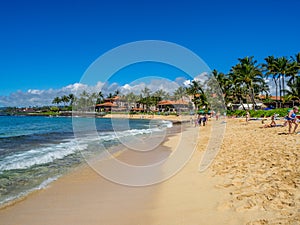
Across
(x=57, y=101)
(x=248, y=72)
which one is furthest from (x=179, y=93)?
(x=57, y=101)

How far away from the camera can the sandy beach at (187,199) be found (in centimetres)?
401

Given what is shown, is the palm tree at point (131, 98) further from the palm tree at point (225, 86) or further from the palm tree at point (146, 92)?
the palm tree at point (225, 86)

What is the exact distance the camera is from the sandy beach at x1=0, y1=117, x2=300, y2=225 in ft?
13.1

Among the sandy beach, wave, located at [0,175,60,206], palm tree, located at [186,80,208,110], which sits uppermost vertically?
palm tree, located at [186,80,208,110]

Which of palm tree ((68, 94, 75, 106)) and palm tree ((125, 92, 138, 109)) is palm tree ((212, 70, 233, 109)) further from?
palm tree ((68, 94, 75, 106))

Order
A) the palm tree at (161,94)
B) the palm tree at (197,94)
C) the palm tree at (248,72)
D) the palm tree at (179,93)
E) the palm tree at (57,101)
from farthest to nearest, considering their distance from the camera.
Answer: the palm tree at (57,101) < the palm tree at (161,94) < the palm tree at (179,93) < the palm tree at (197,94) < the palm tree at (248,72)

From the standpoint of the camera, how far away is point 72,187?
6676 mm

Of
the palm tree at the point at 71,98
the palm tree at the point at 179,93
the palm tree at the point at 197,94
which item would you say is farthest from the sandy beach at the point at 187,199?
the palm tree at the point at 71,98

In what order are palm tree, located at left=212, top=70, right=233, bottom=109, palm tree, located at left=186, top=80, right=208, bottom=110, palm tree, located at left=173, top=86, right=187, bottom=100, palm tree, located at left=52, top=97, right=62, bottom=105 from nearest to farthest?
palm tree, located at left=212, top=70, right=233, bottom=109, palm tree, located at left=186, top=80, right=208, bottom=110, palm tree, located at left=173, top=86, right=187, bottom=100, palm tree, located at left=52, top=97, right=62, bottom=105

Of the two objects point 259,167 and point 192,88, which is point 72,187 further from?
point 192,88

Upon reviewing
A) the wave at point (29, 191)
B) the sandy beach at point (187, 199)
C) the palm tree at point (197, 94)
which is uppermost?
the palm tree at point (197, 94)

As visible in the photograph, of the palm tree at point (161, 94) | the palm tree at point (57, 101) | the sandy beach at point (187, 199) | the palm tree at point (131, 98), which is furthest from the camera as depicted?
the palm tree at point (57, 101)

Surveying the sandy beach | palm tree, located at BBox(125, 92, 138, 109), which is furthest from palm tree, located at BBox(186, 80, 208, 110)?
the sandy beach

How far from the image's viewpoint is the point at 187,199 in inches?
199
